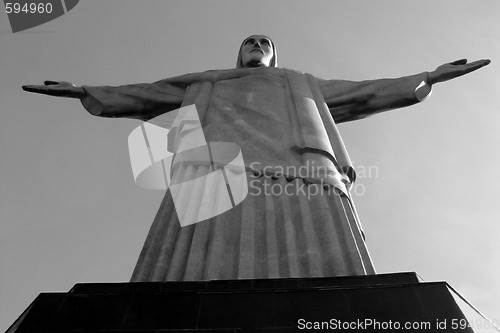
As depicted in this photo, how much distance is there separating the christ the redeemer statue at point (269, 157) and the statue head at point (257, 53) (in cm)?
2

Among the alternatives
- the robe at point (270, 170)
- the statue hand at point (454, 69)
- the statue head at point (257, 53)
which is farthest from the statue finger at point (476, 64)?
the statue head at point (257, 53)

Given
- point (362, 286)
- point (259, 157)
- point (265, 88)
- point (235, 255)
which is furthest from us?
point (265, 88)

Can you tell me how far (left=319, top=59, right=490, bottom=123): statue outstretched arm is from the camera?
25.8ft

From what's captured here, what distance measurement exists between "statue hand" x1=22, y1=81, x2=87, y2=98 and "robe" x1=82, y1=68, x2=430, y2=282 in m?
0.12

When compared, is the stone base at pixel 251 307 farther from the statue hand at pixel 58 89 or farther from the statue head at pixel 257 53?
the statue head at pixel 257 53

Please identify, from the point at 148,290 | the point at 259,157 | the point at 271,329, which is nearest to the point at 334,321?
the point at 271,329

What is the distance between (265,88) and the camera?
8070 millimetres

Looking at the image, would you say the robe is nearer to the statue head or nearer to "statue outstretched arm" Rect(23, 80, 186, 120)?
"statue outstretched arm" Rect(23, 80, 186, 120)

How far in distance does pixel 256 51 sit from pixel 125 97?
2.07 m

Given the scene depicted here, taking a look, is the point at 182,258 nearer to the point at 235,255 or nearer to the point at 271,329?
the point at 235,255

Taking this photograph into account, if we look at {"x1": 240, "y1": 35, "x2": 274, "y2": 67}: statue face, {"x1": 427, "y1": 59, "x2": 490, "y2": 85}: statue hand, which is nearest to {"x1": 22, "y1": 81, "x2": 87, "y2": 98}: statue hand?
{"x1": 240, "y1": 35, "x2": 274, "y2": 67}: statue face

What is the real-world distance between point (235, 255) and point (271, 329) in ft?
5.56

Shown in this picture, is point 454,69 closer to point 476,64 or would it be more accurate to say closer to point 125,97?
point 476,64

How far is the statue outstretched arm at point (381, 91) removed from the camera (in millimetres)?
7856
